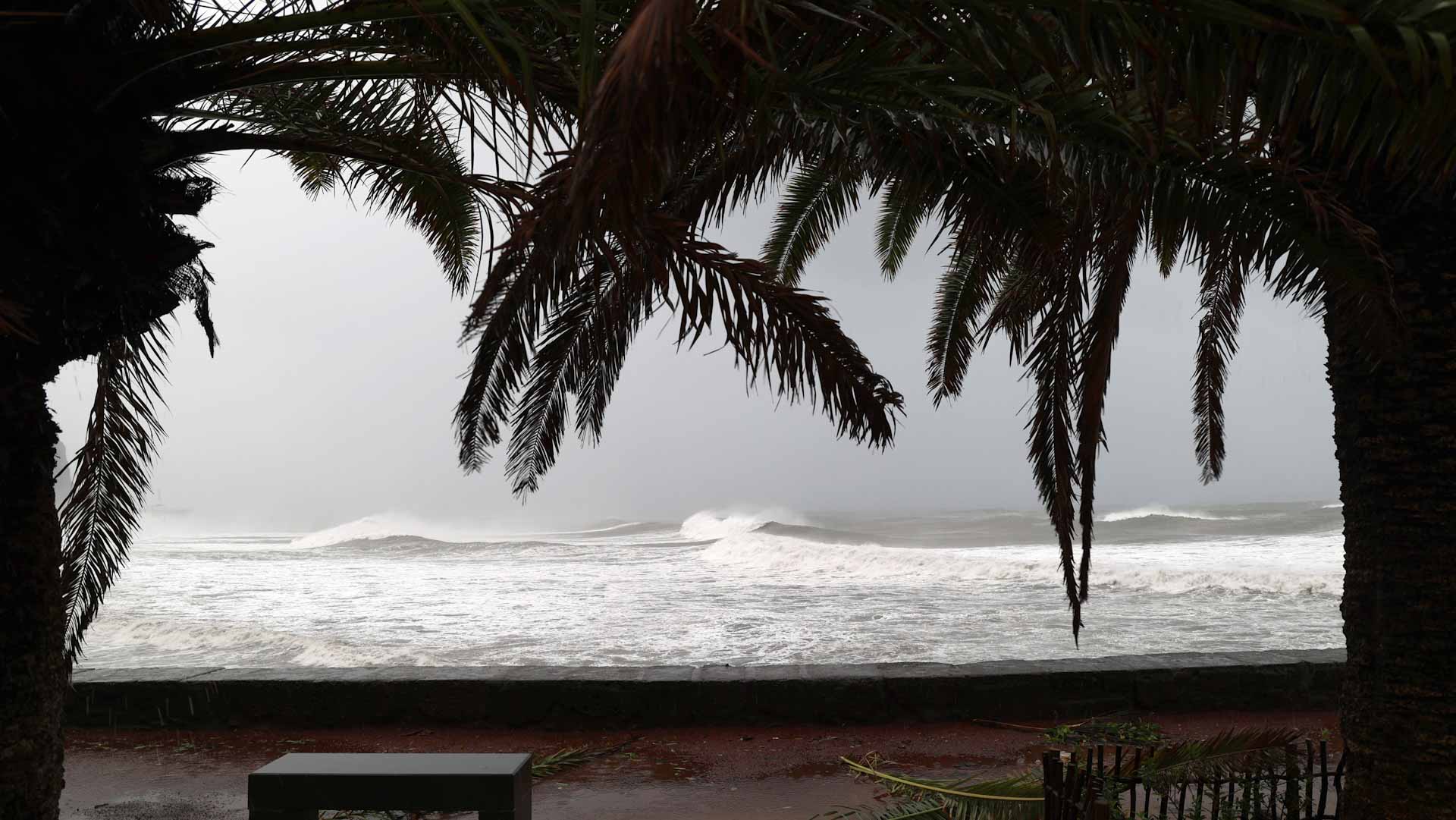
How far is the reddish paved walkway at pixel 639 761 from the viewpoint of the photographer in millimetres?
5172

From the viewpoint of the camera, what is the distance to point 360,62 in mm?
3715

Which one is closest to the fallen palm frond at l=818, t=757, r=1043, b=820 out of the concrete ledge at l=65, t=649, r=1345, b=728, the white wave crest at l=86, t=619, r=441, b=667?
the concrete ledge at l=65, t=649, r=1345, b=728

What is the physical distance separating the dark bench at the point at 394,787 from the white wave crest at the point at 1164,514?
44.4 meters

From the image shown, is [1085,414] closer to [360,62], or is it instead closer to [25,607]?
[360,62]

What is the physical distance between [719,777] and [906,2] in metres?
4.34

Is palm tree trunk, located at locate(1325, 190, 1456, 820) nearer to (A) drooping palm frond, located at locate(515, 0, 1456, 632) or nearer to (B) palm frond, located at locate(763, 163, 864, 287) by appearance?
(A) drooping palm frond, located at locate(515, 0, 1456, 632)

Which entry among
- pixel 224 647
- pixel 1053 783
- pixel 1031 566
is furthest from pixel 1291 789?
pixel 1031 566

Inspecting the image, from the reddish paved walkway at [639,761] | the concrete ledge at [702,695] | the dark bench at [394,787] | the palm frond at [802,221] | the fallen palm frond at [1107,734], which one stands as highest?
the palm frond at [802,221]

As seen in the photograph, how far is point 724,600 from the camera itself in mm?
18812

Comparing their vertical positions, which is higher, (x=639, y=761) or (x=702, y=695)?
(x=702, y=695)

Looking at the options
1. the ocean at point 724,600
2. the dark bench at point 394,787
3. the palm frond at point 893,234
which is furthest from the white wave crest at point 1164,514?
the dark bench at point 394,787

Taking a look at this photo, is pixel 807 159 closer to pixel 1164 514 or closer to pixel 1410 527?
pixel 1410 527

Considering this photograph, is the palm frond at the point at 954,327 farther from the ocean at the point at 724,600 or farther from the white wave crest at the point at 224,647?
the white wave crest at the point at 224,647

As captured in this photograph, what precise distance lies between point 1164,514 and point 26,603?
4772 cm
